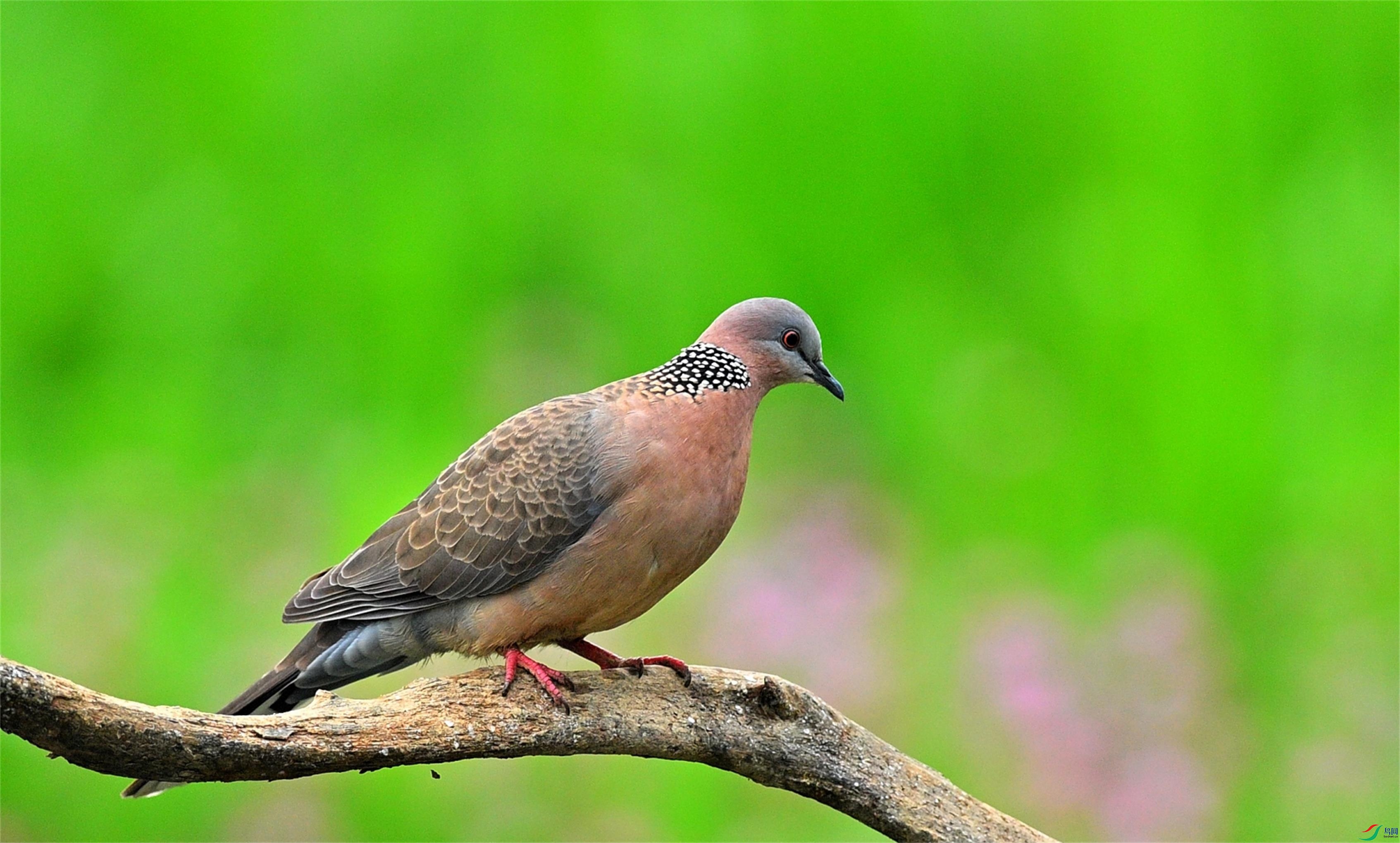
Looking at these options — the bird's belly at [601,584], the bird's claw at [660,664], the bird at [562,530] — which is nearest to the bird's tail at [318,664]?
the bird at [562,530]

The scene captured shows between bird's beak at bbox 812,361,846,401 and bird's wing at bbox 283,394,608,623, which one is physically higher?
bird's beak at bbox 812,361,846,401

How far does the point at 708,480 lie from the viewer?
365 cm

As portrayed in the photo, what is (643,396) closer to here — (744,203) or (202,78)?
(744,203)

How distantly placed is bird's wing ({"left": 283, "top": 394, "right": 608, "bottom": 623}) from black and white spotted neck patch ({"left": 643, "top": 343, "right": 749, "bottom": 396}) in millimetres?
214

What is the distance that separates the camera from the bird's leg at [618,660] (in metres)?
3.67

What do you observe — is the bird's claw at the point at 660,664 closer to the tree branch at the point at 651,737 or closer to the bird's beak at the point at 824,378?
the tree branch at the point at 651,737

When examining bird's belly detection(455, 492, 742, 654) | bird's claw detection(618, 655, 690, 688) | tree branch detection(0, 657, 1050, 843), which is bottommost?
tree branch detection(0, 657, 1050, 843)

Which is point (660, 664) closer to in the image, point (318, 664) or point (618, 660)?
point (618, 660)

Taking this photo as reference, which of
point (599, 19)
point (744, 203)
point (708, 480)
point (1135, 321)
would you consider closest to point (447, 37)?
point (599, 19)

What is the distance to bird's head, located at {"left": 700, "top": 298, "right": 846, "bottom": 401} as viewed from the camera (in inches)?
154

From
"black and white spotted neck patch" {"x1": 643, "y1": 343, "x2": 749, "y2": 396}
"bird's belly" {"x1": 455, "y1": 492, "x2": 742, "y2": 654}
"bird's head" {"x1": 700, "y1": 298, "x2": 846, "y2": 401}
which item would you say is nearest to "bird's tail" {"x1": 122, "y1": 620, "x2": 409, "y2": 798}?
"bird's belly" {"x1": 455, "y1": 492, "x2": 742, "y2": 654}

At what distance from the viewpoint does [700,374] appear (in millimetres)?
3852

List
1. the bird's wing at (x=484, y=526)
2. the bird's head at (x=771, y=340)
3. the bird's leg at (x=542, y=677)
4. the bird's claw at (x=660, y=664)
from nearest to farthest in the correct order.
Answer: the bird's leg at (x=542, y=677) < the bird's claw at (x=660, y=664) < the bird's wing at (x=484, y=526) < the bird's head at (x=771, y=340)

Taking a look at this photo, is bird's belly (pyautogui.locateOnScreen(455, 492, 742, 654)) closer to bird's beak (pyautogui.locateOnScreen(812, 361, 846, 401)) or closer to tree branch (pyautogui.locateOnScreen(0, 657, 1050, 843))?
tree branch (pyautogui.locateOnScreen(0, 657, 1050, 843))
